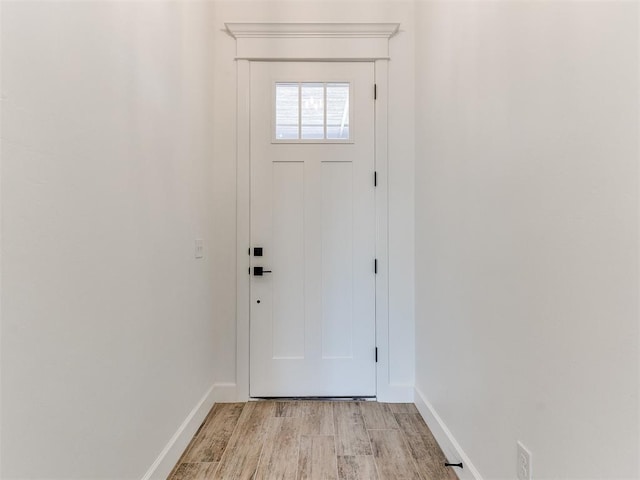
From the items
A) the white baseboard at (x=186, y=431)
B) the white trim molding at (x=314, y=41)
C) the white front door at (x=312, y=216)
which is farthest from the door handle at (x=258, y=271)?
the white trim molding at (x=314, y=41)

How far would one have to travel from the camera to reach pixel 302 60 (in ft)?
7.76

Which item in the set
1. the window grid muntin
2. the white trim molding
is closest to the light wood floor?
the window grid muntin

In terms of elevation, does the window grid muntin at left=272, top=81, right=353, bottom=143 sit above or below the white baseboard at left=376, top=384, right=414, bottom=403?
above

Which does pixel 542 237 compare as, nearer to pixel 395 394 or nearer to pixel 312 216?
pixel 312 216

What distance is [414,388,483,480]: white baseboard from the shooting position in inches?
57.3

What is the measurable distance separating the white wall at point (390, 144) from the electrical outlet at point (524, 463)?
3.98 ft

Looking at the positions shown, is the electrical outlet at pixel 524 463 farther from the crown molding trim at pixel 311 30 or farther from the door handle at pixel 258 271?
the crown molding trim at pixel 311 30

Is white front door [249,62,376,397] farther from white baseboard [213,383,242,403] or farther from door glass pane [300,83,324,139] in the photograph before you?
white baseboard [213,383,242,403]

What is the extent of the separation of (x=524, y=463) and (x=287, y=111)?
231cm

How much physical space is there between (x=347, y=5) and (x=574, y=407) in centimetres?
263

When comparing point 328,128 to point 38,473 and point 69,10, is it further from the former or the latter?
point 38,473

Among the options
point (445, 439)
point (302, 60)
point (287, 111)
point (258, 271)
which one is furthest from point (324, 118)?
point (445, 439)

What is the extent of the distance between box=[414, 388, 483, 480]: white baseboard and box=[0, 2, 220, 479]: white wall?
1.40 m

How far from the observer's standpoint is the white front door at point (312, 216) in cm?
235
